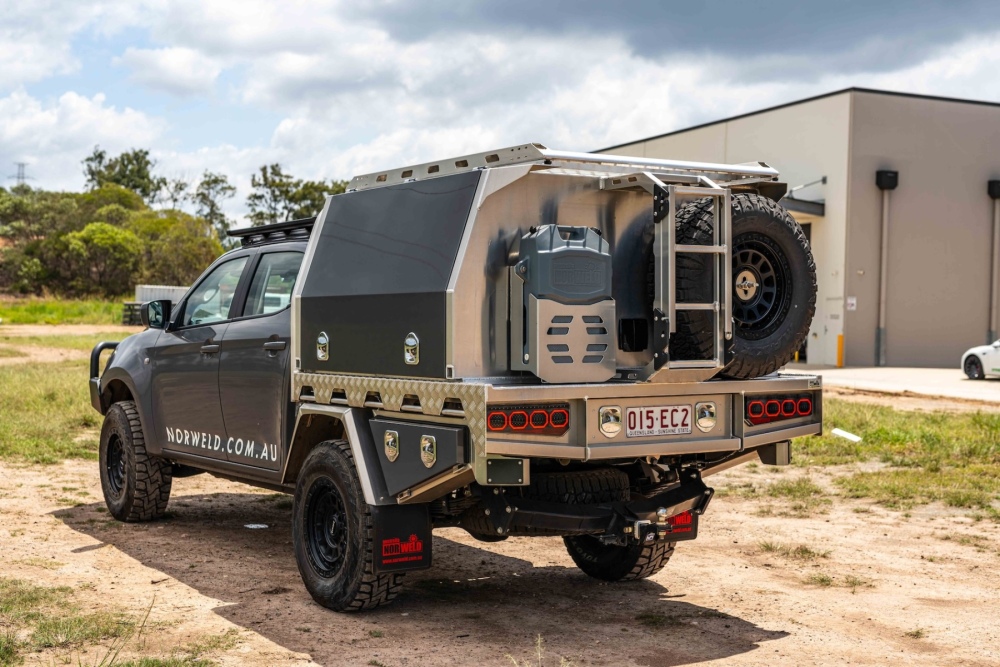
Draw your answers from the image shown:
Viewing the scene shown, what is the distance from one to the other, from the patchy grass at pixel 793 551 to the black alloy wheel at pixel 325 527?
128 inches

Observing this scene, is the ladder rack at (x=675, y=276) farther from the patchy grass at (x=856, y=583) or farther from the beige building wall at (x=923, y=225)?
the beige building wall at (x=923, y=225)

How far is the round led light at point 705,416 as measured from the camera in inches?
225

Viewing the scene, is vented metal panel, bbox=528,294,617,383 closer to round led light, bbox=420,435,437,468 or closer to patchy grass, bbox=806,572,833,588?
round led light, bbox=420,435,437,468

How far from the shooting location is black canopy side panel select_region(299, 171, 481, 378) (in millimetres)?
5465

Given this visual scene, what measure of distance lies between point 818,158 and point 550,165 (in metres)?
30.4

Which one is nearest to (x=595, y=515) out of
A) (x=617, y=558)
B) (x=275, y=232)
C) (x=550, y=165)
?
(x=617, y=558)

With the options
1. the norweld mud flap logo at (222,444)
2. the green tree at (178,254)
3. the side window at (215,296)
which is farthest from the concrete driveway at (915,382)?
the green tree at (178,254)

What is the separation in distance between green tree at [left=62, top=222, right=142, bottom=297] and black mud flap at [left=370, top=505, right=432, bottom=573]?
62827 millimetres

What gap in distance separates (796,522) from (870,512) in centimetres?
76

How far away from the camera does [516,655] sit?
17.5 feet

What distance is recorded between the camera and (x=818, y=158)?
112 feet

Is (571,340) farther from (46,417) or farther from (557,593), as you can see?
(46,417)

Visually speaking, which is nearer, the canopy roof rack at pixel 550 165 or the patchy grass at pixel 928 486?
the canopy roof rack at pixel 550 165

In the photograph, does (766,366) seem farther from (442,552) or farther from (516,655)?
(442,552)
